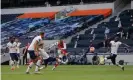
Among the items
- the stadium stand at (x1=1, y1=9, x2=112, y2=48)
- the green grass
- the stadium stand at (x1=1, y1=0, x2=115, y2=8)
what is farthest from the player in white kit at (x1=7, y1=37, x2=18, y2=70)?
the stadium stand at (x1=1, y1=0, x2=115, y2=8)

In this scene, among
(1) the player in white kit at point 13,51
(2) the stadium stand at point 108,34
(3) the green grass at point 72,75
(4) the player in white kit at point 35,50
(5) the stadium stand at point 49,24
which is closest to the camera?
(3) the green grass at point 72,75

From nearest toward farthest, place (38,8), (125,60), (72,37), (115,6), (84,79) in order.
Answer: (84,79), (125,60), (72,37), (115,6), (38,8)

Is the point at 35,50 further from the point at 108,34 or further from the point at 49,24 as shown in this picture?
the point at 49,24

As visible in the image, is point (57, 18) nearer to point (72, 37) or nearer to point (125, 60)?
point (72, 37)

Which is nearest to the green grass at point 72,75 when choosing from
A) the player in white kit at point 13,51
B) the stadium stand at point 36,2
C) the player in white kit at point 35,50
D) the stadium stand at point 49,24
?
the player in white kit at point 35,50

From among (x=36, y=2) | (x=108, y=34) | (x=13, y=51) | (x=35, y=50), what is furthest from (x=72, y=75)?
(x=36, y=2)

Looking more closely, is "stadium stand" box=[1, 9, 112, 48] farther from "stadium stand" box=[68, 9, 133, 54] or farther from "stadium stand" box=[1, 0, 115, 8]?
"stadium stand" box=[1, 0, 115, 8]

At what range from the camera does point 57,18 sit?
56.5m

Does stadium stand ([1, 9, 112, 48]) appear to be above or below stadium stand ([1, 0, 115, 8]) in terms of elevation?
below

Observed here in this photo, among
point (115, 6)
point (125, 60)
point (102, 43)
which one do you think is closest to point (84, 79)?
point (125, 60)

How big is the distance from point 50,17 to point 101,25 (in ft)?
28.7

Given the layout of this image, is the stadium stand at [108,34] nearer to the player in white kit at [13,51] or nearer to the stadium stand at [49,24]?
the stadium stand at [49,24]

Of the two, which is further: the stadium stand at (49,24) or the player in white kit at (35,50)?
the stadium stand at (49,24)

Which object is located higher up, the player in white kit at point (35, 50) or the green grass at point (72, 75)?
the player in white kit at point (35, 50)
